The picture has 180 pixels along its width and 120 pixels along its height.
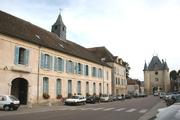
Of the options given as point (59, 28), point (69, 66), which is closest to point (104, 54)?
point (59, 28)

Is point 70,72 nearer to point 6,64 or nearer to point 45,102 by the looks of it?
point 45,102

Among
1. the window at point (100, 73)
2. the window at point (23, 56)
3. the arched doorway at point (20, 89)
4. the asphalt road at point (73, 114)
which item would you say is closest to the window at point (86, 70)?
the window at point (100, 73)

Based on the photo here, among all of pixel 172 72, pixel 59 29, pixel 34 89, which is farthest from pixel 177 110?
pixel 172 72

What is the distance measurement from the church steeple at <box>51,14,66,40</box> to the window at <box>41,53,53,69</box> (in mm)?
11548

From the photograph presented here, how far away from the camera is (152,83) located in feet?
333

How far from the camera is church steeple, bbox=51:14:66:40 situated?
43.8 meters

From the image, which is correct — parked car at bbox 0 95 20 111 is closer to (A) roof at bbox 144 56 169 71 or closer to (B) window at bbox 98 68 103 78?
(B) window at bbox 98 68 103 78

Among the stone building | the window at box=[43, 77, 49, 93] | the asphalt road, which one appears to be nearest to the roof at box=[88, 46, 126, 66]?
the stone building

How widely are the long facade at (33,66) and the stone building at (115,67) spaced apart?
1915cm

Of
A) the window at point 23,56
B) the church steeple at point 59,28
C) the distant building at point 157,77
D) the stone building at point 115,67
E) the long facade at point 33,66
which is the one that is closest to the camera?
the long facade at point 33,66

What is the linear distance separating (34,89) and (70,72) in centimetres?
928

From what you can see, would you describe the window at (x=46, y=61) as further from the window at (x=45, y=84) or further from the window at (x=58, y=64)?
the window at (x=45, y=84)

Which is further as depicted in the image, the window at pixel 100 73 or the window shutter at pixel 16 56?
the window at pixel 100 73

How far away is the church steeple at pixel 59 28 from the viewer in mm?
43825
